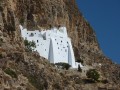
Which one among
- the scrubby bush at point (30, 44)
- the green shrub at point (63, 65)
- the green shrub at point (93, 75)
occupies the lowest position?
the green shrub at point (93, 75)

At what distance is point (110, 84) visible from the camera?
9662 cm

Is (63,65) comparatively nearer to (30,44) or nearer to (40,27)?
(30,44)

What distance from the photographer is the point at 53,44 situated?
105188 mm

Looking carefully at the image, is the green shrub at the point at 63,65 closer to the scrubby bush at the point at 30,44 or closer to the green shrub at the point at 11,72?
the scrubby bush at the point at 30,44

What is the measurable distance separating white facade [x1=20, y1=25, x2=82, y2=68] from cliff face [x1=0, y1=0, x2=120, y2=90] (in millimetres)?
1902

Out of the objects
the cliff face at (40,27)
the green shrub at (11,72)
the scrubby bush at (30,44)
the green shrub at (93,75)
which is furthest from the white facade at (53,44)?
the green shrub at (11,72)

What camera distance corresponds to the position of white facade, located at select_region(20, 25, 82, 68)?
104m

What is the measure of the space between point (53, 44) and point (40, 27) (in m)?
4.86

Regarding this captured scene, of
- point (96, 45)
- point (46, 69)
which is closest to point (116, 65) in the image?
point (96, 45)

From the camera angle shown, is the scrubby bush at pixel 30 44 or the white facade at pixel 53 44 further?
the white facade at pixel 53 44

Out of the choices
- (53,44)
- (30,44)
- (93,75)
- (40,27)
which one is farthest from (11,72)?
(40,27)

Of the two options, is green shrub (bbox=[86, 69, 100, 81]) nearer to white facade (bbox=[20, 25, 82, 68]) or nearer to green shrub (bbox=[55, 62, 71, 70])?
green shrub (bbox=[55, 62, 71, 70])

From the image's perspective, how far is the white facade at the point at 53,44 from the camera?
10375 centimetres

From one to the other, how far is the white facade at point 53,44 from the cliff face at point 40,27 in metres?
1.90
